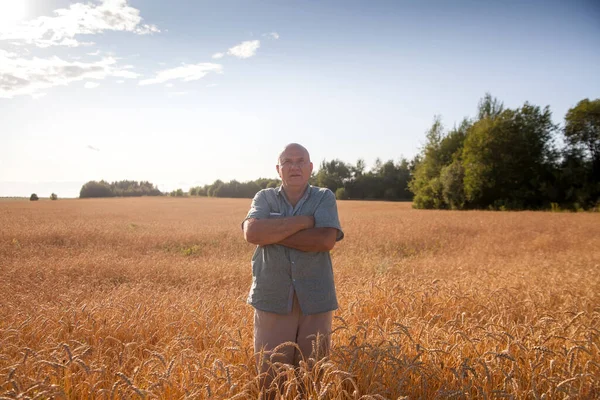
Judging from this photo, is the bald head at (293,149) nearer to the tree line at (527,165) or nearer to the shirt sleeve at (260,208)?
the shirt sleeve at (260,208)

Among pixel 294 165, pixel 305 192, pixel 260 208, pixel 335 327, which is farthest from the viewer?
pixel 335 327

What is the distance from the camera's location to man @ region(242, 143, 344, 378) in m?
2.93

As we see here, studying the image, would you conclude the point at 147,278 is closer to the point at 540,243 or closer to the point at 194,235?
the point at 194,235

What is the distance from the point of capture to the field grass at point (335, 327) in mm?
2594

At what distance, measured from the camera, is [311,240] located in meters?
2.93

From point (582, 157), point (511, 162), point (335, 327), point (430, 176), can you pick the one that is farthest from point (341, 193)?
point (335, 327)

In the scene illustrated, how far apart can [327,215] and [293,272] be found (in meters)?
0.57

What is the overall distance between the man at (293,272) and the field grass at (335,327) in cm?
25

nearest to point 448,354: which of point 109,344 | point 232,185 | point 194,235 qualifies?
point 109,344

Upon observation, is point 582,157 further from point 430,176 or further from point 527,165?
point 430,176

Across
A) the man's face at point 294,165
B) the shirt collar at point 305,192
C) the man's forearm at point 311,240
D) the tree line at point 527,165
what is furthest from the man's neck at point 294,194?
the tree line at point 527,165

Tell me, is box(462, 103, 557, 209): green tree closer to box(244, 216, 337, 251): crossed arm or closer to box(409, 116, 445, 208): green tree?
box(409, 116, 445, 208): green tree

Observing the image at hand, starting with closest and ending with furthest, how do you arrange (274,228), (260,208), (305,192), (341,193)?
(274,228) → (260,208) → (305,192) → (341,193)

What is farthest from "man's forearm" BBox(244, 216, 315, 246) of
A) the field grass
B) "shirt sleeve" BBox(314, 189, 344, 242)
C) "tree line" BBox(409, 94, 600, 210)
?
"tree line" BBox(409, 94, 600, 210)
